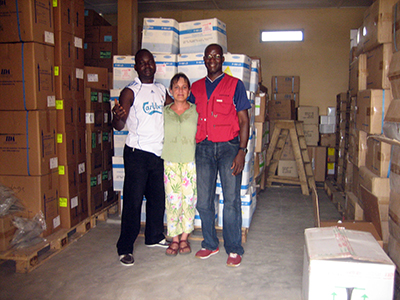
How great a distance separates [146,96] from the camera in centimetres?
263

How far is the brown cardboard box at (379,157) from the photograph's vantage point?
2.60 metres

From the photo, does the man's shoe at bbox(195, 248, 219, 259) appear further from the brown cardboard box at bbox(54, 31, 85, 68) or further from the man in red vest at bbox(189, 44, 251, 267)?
the brown cardboard box at bbox(54, 31, 85, 68)

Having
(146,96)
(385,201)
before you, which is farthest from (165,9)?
(385,201)

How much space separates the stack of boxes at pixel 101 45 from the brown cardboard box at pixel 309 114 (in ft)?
11.1

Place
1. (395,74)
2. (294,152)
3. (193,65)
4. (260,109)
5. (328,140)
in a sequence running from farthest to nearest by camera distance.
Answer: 1. (328,140)
2. (294,152)
3. (260,109)
4. (193,65)
5. (395,74)

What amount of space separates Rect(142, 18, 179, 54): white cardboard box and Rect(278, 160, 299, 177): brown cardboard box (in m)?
3.24

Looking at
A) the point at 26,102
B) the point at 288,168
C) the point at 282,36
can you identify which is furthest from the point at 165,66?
the point at 282,36

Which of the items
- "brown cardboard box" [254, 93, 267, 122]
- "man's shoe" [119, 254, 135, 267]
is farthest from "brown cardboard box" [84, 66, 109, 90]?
"man's shoe" [119, 254, 135, 267]

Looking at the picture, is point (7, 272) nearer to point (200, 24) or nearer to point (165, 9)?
point (200, 24)

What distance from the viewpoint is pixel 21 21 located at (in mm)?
2664

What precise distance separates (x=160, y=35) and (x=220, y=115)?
113cm

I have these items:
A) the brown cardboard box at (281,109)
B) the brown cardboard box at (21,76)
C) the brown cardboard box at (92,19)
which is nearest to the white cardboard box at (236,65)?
the brown cardboard box at (21,76)

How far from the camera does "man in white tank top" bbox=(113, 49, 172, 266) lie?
8.54 feet

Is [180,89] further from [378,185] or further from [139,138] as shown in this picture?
[378,185]
